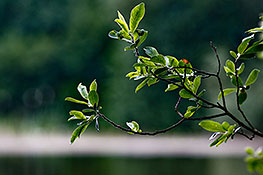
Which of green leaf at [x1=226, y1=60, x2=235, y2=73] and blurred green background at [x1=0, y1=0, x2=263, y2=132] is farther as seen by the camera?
blurred green background at [x1=0, y1=0, x2=263, y2=132]

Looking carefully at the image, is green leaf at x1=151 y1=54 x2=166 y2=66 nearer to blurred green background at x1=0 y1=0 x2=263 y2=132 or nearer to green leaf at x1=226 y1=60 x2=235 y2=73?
green leaf at x1=226 y1=60 x2=235 y2=73

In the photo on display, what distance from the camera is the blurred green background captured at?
15922mm

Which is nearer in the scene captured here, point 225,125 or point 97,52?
point 225,125

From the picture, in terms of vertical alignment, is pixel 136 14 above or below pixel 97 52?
below

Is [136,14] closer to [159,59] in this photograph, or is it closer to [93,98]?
[159,59]

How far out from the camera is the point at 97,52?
20891 millimetres

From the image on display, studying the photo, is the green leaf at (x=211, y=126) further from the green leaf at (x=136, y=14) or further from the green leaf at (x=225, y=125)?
the green leaf at (x=136, y=14)

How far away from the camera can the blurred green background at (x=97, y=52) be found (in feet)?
52.2

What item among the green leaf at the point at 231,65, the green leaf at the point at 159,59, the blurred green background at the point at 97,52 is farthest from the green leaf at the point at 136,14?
the blurred green background at the point at 97,52

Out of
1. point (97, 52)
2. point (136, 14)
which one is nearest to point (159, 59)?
point (136, 14)

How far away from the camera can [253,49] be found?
3.76 ft

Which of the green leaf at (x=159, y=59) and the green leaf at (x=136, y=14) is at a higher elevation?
the green leaf at (x=136, y=14)

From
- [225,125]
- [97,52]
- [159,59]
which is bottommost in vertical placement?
[225,125]

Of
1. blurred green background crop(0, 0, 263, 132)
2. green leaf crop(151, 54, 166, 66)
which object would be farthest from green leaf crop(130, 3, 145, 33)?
blurred green background crop(0, 0, 263, 132)
